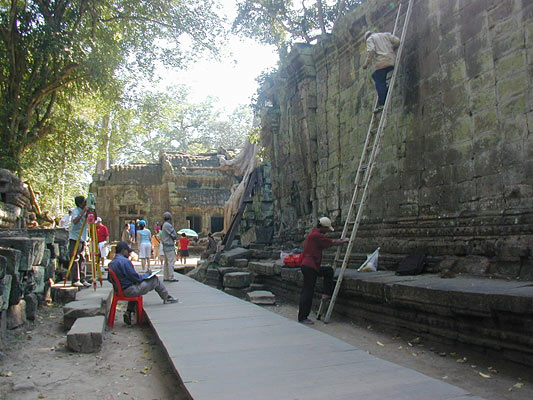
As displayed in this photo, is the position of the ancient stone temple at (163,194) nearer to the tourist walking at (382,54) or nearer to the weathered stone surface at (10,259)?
the tourist walking at (382,54)

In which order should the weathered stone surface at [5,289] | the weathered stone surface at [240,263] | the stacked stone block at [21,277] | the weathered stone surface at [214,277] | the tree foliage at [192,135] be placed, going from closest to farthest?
the weathered stone surface at [5,289] < the stacked stone block at [21,277] < the weathered stone surface at [214,277] < the weathered stone surface at [240,263] < the tree foliage at [192,135]

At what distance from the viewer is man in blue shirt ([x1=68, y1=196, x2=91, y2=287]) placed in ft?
24.0

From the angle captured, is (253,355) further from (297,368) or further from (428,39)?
(428,39)

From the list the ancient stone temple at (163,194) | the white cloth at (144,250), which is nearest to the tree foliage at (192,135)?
the ancient stone temple at (163,194)

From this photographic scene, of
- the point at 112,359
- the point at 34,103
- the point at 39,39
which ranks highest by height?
the point at 39,39

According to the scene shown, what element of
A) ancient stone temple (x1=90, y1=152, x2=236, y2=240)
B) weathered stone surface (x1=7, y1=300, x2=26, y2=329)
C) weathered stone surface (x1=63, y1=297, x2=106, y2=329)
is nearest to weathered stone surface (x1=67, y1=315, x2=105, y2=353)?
weathered stone surface (x1=7, y1=300, x2=26, y2=329)

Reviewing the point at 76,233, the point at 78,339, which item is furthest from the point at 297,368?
the point at 76,233

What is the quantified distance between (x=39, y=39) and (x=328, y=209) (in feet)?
34.1

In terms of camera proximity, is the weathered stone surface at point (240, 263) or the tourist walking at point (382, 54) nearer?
the tourist walking at point (382, 54)

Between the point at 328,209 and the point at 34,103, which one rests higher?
the point at 34,103

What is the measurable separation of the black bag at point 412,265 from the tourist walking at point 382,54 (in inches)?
87.1

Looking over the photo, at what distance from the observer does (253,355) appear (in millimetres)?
3707

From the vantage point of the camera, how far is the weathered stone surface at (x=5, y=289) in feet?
13.8

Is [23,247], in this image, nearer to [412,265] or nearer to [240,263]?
[412,265]
